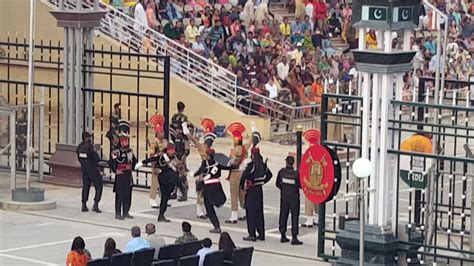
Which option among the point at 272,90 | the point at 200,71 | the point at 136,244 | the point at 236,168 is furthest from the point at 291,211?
the point at 200,71

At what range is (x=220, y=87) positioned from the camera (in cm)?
3834

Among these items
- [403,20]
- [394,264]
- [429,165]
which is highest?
[403,20]

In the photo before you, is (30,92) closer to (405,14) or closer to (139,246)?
(139,246)

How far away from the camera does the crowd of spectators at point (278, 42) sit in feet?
129

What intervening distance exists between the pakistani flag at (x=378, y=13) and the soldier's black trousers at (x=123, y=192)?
6555 millimetres

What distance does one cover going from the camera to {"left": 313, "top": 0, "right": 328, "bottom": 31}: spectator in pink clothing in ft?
149

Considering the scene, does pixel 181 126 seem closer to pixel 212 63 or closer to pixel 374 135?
pixel 374 135

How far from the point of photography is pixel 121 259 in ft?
67.5

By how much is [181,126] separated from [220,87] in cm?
968

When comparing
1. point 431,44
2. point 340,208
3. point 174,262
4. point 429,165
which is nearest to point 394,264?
point 429,165

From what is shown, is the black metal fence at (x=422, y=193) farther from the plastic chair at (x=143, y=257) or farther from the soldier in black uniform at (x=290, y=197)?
the plastic chair at (x=143, y=257)

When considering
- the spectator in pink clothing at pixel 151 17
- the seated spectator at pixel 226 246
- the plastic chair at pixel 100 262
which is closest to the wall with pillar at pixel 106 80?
the spectator in pink clothing at pixel 151 17

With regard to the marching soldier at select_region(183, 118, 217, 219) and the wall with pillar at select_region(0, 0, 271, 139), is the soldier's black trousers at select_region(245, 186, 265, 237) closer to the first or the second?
the marching soldier at select_region(183, 118, 217, 219)

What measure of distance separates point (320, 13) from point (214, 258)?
25.5 meters
